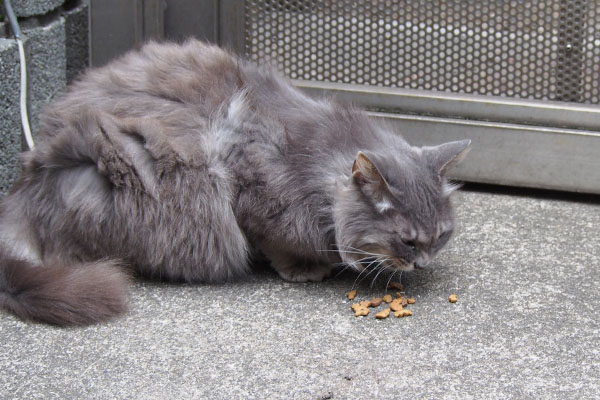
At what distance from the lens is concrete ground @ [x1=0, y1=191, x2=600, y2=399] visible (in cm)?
234

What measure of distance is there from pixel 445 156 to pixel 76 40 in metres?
2.02

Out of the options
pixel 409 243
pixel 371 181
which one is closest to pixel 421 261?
pixel 409 243

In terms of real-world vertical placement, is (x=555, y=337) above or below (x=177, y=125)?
below

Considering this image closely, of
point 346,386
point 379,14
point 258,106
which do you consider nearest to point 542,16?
point 379,14

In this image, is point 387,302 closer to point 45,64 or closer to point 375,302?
point 375,302

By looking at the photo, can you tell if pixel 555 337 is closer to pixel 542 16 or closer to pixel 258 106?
pixel 258 106

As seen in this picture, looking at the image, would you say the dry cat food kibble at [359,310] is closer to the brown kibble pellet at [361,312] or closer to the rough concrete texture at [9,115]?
the brown kibble pellet at [361,312]

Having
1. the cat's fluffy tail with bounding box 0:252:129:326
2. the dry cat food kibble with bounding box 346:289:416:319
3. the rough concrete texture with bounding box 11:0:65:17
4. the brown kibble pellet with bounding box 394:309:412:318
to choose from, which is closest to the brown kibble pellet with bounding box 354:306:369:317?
the dry cat food kibble with bounding box 346:289:416:319

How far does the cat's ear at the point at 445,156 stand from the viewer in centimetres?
288

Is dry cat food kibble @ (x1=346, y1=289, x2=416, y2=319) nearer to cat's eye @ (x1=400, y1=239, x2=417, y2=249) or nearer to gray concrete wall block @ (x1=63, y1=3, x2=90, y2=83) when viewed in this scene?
cat's eye @ (x1=400, y1=239, x2=417, y2=249)

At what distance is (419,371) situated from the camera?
2428 mm

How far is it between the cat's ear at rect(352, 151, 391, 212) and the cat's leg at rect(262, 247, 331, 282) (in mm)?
426

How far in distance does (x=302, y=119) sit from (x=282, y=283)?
0.64 meters

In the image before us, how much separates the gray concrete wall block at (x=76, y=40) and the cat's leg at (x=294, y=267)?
1539 mm
